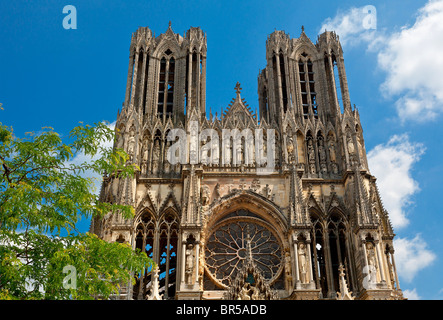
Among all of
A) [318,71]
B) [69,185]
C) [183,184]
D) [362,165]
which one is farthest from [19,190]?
[318,71]

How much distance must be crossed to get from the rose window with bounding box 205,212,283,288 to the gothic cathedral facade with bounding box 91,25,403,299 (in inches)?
2.2

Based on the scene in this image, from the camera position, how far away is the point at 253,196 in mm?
28328

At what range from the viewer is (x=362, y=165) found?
29281 millimetres

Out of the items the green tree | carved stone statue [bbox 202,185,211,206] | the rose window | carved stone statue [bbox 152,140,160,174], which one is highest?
carved stone statue [bbox 152,140,160,174]

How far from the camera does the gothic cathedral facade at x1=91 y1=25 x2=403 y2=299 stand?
1023 inches

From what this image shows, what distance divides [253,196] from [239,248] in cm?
281

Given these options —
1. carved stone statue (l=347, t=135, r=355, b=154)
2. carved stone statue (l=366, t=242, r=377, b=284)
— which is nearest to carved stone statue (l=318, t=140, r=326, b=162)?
carved stone statue (l=347, t=135, r=355, b=154)

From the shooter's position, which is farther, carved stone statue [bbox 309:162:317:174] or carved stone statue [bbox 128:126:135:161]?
carved stone statue [bbox 309:162:317:174]

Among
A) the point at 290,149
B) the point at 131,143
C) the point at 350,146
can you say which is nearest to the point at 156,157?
the point at 131,143

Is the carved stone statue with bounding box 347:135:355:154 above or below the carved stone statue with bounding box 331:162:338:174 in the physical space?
above

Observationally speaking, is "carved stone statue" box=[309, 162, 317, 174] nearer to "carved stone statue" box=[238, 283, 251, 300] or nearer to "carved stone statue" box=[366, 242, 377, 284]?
"carved stone statue" box=[366, 242, 377, 284]

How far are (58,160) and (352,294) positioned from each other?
1771 cm

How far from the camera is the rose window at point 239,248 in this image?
2697 centimetres
